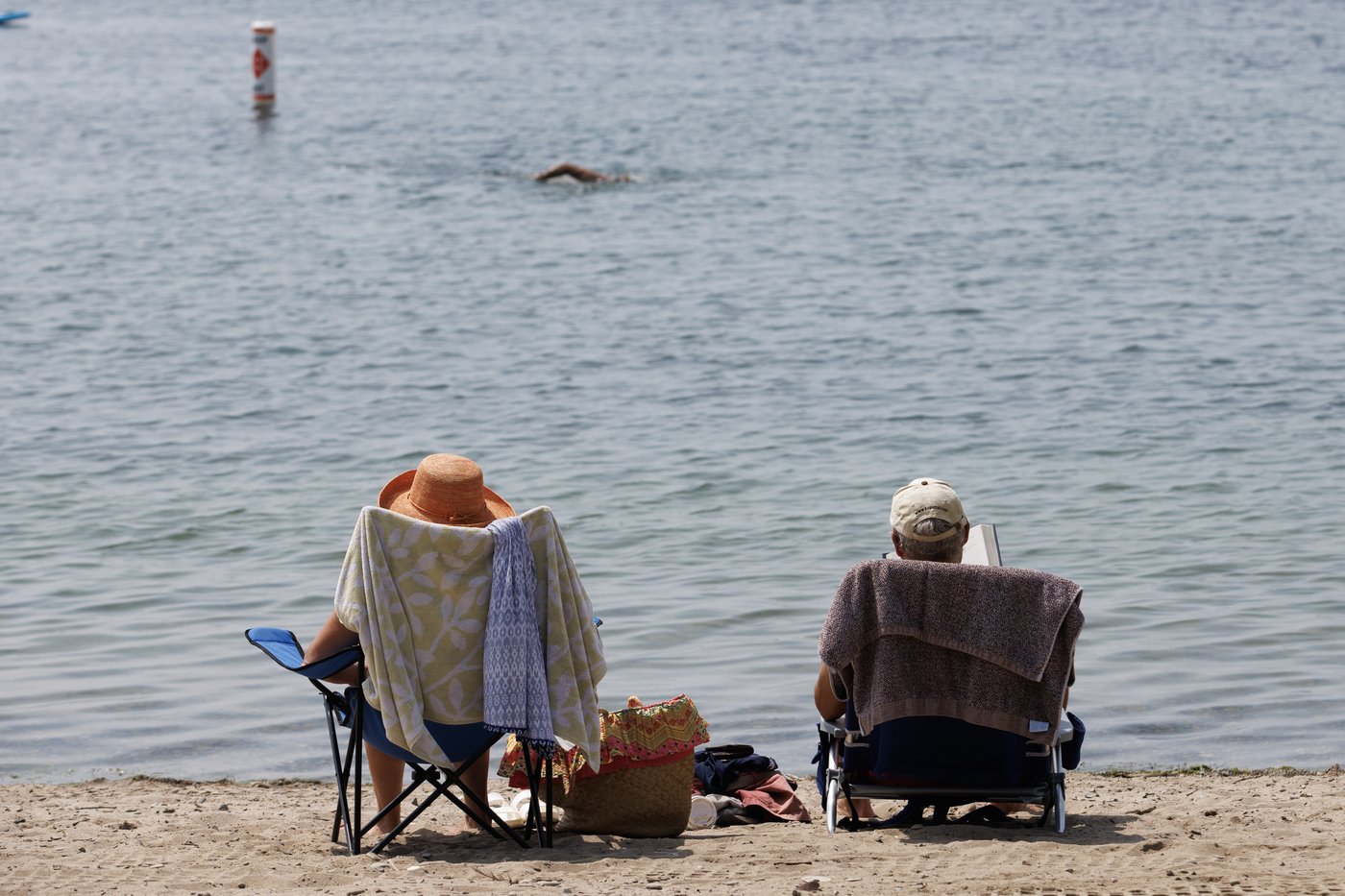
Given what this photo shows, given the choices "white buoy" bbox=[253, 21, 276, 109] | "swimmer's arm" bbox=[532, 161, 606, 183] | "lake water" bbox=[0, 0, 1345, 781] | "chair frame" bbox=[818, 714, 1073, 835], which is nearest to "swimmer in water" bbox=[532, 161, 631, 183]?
"swimmer's arm" bbox=[532, 161, 606, 183]

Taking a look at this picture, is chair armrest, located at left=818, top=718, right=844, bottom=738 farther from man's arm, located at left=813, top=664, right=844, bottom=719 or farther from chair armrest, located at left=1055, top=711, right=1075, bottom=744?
chair armrest, located at left=1055, top=711, right=1075, bottom=744

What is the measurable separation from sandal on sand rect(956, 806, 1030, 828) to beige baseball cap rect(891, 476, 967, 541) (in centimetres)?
88

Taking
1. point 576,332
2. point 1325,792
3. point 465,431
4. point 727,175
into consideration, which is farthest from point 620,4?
point 1325,792

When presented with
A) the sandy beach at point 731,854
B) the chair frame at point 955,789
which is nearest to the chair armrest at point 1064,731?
the chair frame at point 955,789

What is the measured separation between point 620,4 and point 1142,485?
4731 centimetres

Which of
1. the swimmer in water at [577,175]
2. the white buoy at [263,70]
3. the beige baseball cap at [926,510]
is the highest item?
the white buoy at [263,70]

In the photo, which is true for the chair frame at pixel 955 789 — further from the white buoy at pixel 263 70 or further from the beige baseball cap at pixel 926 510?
the white buoy at pixel 263 70

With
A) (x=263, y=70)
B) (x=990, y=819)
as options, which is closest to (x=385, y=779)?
(x=990, y=819)

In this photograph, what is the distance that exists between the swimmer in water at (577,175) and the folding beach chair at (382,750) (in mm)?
20178

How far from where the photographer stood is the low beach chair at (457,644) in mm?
4508

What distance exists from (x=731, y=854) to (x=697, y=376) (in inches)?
361

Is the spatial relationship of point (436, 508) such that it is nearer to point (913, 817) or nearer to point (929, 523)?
point (929, 523)

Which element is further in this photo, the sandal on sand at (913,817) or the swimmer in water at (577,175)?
the swimmer in water at (577,175)

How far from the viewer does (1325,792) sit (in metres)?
5.42
